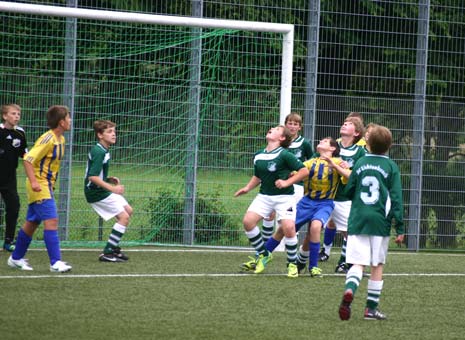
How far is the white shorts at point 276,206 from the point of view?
10.8 m

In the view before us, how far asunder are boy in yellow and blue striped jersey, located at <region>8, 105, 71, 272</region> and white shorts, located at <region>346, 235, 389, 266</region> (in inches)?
132

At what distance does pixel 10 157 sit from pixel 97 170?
1.41 metres

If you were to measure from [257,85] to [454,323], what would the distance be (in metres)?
7.10

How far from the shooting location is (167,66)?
14.3m

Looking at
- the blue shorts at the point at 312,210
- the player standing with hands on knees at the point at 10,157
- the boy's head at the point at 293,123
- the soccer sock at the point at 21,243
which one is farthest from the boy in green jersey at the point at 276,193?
the player standing with hands on knees at the point at 10,157

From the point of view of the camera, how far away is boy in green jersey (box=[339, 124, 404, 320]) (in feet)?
26.7

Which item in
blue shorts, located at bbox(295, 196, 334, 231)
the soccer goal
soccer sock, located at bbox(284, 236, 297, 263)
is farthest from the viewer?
the soccer goal

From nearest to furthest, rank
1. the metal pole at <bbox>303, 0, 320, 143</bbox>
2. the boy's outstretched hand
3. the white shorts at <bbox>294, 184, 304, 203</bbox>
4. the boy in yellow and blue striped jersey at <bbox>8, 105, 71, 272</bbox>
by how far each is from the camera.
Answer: the boy in yellow and blue striped jersey at <bbox>8, 105, 71, 272</bbox> → the boy's outstretched hand → the white shorts at <bbox>294, 184, 304, 203</bbox> → the metal pole at <bbox>303, 0, 320, 143</bbox>

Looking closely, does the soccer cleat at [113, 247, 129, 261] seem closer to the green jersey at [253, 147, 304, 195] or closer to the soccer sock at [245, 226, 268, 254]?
the soccer sock at [245, 226, 268, 254]

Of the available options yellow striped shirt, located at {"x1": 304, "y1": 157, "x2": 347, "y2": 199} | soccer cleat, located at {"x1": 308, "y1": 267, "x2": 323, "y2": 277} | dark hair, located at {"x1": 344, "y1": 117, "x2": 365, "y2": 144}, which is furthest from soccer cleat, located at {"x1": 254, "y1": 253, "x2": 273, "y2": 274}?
dark hair, located at {"x1": 344, "y1": 117, "x2": 365, "y2": 144}

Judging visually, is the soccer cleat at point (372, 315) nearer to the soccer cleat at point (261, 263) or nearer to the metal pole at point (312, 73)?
the soccer cleat at point (261, 263)

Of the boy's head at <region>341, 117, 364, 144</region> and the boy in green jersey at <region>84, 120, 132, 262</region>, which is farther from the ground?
the boy's head at <region>341, 117, 364, 144</region>

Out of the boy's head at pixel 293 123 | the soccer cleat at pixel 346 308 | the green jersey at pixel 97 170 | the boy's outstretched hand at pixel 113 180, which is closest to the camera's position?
the soccer cleat at pixel 346 308

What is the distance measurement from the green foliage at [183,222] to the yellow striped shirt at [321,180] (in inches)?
148
